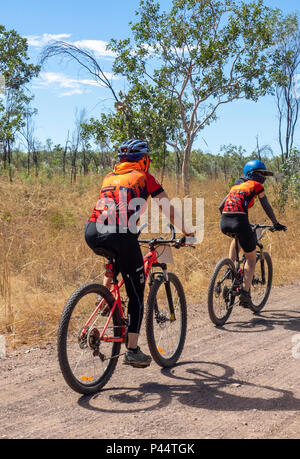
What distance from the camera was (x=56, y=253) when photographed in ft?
29.6

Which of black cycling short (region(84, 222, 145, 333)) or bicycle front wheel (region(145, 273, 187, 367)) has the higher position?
black cycling short (region(84, 222, 145, 333))

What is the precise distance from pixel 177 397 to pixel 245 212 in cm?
347

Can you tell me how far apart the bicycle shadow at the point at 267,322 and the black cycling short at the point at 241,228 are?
101cm

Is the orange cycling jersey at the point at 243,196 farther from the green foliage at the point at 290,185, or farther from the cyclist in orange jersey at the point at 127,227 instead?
the green foliage at the point at 290,185

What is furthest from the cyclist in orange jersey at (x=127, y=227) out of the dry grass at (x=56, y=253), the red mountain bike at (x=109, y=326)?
the dry grass at (x=56, y=253)

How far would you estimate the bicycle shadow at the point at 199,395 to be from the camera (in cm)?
394

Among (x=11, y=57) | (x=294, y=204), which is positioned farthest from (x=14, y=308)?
(x=11, y=57)

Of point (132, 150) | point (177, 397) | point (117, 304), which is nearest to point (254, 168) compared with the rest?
point (132, 150)

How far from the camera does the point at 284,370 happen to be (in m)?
4.86

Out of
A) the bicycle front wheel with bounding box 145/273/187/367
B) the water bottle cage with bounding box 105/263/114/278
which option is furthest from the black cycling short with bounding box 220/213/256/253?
the water bottle cage with bounding box 105/263/114/278

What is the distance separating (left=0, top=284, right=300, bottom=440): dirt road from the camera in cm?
350

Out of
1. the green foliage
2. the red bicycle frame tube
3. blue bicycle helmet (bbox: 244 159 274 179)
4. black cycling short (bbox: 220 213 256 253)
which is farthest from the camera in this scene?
the green foliage

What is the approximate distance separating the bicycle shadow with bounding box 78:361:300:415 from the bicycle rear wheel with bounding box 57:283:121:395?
147 millimetres

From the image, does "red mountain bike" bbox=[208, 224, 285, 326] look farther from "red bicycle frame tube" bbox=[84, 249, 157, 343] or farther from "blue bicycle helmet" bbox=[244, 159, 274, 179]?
"red bicycle frame tube" bbox=[84, 249, 157, 343]
